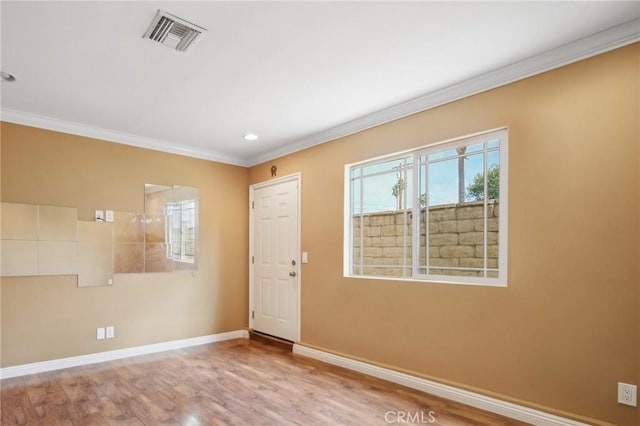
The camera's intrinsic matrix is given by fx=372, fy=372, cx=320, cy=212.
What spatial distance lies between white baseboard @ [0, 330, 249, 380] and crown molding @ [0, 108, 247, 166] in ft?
7.83

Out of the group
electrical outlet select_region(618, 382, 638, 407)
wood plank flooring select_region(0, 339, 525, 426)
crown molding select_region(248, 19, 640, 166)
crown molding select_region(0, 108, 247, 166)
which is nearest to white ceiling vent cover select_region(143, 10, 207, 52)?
crown molding select_region(248, 19, 640, 166)

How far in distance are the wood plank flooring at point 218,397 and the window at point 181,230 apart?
130 cm

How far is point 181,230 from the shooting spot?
482cm

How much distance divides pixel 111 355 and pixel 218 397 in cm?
183

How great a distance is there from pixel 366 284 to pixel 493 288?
127 cm

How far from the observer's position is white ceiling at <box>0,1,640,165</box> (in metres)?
2.12

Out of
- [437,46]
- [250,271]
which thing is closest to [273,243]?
[250,271]

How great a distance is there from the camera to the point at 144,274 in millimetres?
4477

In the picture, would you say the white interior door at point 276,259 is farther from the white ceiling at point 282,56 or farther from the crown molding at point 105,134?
the white ceiling at point 282,56

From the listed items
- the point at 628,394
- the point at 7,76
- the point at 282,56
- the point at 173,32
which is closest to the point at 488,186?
the point at 628,394

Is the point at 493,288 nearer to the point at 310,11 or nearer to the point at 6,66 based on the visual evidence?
the point at 310,11

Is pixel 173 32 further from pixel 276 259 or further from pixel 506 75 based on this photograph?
pixel 276 259

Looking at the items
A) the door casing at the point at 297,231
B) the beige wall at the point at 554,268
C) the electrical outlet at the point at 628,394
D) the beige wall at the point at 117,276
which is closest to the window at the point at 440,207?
the beige wall at the point at 554,268

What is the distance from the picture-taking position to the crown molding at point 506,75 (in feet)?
7.50
